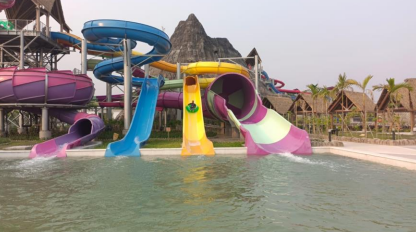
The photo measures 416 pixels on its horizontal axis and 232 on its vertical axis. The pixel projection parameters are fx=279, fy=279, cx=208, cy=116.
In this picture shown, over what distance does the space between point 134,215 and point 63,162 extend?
8.01 m

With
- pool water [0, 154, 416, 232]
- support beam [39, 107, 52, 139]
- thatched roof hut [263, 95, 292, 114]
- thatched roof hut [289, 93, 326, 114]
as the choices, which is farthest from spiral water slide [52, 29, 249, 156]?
thatched roof hut [289, 93, 326, 114]

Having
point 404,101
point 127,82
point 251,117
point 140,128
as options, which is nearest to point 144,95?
point 127,82

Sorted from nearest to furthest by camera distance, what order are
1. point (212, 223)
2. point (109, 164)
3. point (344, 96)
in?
point (212, 223), point (109, 164), point (344, 96)

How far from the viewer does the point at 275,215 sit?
5445mm

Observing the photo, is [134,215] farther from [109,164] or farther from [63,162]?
[63,162]

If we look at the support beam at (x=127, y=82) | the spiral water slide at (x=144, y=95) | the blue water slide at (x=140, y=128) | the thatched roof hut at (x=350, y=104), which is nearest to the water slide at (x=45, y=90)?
the support beam at (x=127, y=82)

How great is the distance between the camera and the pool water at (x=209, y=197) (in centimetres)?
503

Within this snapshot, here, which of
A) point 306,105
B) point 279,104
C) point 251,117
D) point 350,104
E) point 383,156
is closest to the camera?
point 383,156

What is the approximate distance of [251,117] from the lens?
1898 cm

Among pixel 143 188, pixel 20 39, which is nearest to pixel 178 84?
pixel 20 39

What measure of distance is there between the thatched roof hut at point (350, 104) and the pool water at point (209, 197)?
14.1m

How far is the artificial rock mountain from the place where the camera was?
59.3 metres

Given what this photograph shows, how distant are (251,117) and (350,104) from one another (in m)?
11.1

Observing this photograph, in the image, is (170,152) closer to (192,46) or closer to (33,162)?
(33,162)
